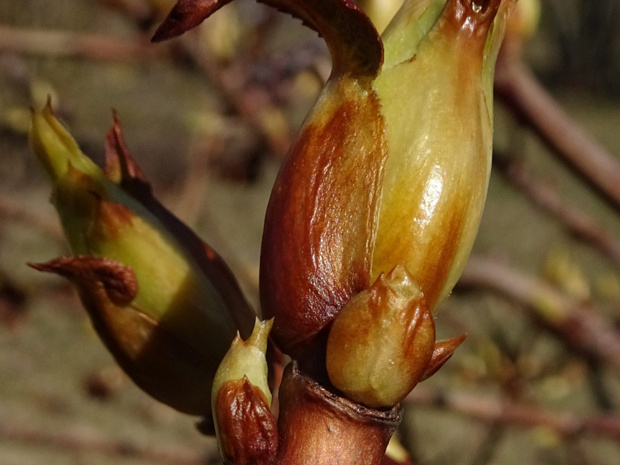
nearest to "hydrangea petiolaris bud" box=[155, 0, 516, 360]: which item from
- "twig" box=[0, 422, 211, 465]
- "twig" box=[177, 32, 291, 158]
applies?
"twig" box=[177, 32, 291, 158]

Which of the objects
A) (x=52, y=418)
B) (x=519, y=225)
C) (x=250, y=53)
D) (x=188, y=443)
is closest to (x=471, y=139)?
(x=250, y=53)

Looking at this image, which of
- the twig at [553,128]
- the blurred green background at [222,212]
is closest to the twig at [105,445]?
the blurred green background at [222,212]

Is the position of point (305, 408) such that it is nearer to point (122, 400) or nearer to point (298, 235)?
point (298, 235)

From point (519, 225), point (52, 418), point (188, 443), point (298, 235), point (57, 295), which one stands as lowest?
point (52, 418)

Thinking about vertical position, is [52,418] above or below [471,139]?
below

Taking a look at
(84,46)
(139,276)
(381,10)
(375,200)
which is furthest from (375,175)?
(84,46)

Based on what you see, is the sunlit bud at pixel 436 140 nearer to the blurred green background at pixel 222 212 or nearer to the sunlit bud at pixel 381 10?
the sunlit bud at pixel 381 10

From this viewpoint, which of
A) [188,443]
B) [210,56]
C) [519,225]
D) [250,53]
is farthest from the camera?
[519,225]
